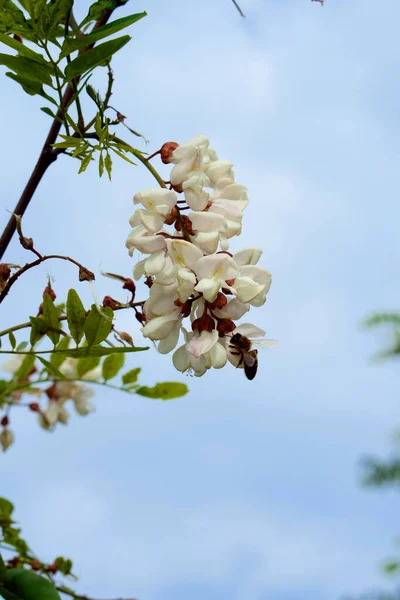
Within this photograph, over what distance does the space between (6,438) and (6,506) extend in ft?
0.61

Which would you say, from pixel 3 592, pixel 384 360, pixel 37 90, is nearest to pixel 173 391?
pixel 3 592

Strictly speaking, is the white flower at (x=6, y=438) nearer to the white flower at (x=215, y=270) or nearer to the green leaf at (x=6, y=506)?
the green leaf at (x=6, y=506)

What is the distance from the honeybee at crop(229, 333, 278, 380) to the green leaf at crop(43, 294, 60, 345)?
0.64 feet

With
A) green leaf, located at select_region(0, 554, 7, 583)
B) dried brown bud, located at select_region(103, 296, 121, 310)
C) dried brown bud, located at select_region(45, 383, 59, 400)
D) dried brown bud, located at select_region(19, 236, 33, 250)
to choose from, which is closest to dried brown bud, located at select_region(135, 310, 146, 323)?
dried brown bud, located at select_region(103, 296, 121, 310)

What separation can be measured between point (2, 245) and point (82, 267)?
106mm

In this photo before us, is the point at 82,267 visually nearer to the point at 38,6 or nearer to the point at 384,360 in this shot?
the point at 38,6

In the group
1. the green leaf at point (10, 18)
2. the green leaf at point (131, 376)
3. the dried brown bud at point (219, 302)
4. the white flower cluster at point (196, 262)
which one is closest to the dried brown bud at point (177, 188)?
the white flower cluster at point (196, 262)

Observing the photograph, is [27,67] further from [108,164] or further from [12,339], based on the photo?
[12,339]

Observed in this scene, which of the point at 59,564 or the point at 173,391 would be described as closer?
the point at 173,391

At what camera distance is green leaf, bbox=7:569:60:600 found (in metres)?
0.92

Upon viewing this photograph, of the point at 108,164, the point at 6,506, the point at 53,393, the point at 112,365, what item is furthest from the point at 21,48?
the point at 53,393

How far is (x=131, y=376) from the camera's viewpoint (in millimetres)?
1049

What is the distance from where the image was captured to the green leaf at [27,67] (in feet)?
2.44

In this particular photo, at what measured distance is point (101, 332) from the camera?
29.7 inches
